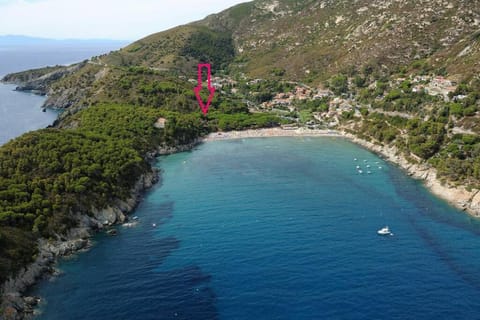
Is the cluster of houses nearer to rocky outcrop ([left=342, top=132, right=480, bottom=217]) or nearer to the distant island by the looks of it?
the distant island

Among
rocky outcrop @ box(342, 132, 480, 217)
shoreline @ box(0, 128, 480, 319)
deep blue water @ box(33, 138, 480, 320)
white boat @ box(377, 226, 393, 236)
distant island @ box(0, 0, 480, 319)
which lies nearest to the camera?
deep blue water @ box(33, 138, 480, 320)

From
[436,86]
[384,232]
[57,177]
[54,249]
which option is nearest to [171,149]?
[57,177]

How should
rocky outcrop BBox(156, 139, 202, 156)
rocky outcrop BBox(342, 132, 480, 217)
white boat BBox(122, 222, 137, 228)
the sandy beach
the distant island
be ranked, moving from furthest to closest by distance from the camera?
the sandy beach
rocky outcrop BBox(156, 139, 202, 156)
rocky outcrop BBox(342, 132, 480, 217)
white boat BBox(122, 222, 137, 228)
the distant island

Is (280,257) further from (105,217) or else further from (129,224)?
(105,217)

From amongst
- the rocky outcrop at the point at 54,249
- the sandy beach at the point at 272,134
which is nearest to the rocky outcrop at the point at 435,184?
the sandy beach at the point at 272,134

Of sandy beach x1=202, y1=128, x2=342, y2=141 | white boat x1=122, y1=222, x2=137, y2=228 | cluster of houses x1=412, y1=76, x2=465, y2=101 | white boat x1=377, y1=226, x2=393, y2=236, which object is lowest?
white boat x1=122, y1=222, x2=137, y2=228

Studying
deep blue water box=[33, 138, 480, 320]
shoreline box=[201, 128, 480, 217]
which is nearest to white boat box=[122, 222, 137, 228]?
deep blue water box=[33, 138, 480, 320]

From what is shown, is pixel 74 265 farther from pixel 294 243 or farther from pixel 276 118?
pixel 276 118
